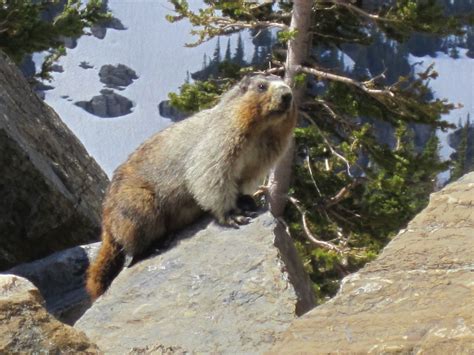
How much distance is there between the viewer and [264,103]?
7090 millimetres

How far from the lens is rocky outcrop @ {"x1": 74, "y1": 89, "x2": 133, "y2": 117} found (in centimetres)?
11800

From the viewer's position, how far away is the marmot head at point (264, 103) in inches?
278

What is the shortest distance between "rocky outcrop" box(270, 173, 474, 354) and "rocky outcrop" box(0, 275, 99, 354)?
4.23ft

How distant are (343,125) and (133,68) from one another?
11119 cm

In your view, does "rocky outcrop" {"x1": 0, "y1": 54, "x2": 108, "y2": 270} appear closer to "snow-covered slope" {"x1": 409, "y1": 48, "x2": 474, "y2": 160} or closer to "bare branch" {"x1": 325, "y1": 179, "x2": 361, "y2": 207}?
"bare branch" {"x1": 325, "y1": 179, "x2": 361, "y2": 207}

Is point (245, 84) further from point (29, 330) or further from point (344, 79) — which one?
point (344, 79)

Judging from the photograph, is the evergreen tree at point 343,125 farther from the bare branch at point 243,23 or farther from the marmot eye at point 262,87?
the marmot eye at point 262,87

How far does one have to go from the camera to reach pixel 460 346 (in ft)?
11.0

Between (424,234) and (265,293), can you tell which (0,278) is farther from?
(424,234)

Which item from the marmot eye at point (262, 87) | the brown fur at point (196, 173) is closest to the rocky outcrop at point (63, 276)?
the brown fur at point (196, 173)

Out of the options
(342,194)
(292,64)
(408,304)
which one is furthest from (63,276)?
(342,194)

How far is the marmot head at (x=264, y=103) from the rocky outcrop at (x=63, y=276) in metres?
2.26

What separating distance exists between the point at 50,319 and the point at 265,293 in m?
1.75

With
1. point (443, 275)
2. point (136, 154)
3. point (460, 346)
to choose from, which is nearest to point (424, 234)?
point (443, 275)
